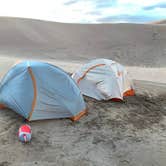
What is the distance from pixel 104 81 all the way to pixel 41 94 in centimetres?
238

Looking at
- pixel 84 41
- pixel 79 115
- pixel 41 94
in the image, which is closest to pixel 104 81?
pixel 79 115

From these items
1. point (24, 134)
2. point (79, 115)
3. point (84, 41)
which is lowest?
point (84, 41)

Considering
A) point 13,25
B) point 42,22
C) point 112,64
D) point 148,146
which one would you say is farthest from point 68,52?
point 148,146

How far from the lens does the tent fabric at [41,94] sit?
6062 millimetres

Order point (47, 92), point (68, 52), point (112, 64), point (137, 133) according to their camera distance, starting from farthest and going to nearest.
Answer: point (68, 52)
point (112, 64)
point (47, 92)
point (137, 133)

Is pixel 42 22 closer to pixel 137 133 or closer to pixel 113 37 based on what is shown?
pixel 113 37

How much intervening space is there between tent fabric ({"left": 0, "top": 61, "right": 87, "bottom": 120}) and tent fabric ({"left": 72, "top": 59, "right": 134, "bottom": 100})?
1.39 meters

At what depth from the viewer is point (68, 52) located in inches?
963

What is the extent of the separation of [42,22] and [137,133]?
31.9 metres

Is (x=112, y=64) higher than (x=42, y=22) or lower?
higher

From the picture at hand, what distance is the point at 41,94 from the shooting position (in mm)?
6156

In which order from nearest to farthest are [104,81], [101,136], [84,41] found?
[101,136] → [104,81] → [84,41]

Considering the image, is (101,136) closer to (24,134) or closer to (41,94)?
(24,134)

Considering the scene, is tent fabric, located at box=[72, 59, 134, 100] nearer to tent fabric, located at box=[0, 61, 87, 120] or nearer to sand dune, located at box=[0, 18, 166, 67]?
tent fabric, located at box=[0, 61, 87, 120]
